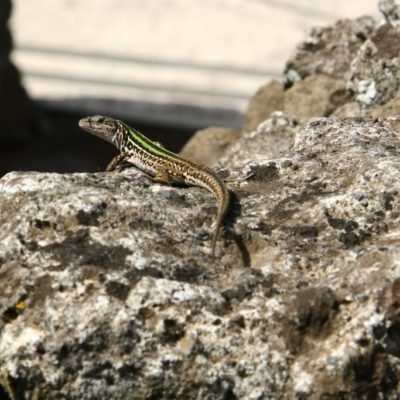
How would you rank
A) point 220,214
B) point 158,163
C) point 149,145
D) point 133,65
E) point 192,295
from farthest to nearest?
point 133,65 < point 149,145 < point 158,163 < point 220,214 < point 192,295

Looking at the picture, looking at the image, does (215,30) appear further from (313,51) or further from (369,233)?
(369,233)

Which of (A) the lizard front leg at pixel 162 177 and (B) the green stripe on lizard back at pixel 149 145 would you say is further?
(B) the green stripe on lizard back at pixel 149 145

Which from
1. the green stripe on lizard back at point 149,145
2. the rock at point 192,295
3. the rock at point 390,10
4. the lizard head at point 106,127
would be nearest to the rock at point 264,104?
the rock at point 390,10

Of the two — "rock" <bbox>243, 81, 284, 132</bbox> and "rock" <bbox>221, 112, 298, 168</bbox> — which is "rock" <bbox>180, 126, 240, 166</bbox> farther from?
"rock" <bbox>221, 112, 298, 168</bbox>

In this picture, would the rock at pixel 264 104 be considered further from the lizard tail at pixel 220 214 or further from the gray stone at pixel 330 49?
the lizard tail at pixel 220 214

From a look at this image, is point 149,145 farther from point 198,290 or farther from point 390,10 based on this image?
point 390,10

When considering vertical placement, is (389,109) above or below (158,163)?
above

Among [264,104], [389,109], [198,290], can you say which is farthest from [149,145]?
[264,104]

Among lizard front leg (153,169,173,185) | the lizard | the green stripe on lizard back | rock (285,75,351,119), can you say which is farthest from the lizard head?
rock (285,75,351,119)
